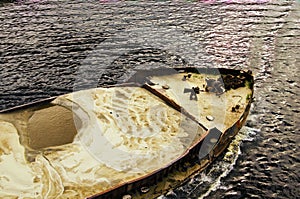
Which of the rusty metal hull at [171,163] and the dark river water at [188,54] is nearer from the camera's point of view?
the rusty metal hull at [171,163]

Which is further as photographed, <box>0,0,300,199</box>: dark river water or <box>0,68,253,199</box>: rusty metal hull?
<box>0,0,300,199</box>: dark river water

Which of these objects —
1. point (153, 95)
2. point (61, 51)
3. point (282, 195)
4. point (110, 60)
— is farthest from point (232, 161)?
point (61, 51)

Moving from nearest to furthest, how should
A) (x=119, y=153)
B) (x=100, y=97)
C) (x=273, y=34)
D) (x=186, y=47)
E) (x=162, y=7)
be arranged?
1. (x=119, y=153)
2. (x=100, y=97)
3. (x=186, y=47)
4. (x=273, y=34)
5. (x=162, y=7)

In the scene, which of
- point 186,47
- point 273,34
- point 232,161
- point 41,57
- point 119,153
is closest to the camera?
point 119,153

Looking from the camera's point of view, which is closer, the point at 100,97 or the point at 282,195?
the point at 282,195

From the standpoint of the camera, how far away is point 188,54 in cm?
3384

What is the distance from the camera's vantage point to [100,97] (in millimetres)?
22656

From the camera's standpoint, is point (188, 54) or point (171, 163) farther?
point (188, 54)

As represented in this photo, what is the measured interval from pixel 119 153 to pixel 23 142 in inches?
192

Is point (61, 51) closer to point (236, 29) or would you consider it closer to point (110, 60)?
point (110, 60)

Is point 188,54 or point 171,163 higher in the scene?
point 171,163

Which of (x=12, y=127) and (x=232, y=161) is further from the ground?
(x=12, y=127)

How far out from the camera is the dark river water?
2083 centimetres

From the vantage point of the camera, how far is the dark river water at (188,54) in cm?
2083
